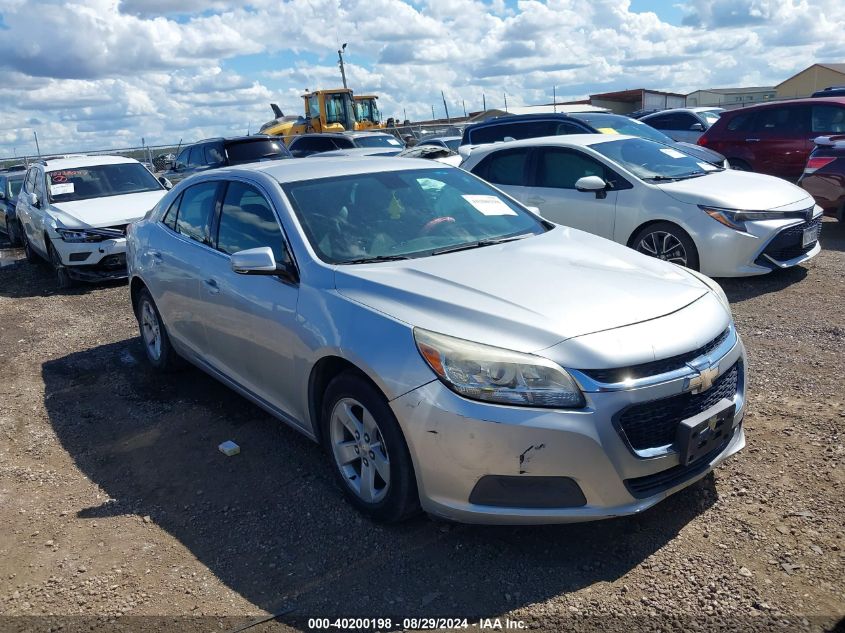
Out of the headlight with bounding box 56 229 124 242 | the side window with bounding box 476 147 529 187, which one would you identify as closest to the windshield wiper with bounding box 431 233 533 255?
the side window with bounding box 476 147 529 187

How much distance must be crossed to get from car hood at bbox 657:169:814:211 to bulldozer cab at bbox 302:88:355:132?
2337cm

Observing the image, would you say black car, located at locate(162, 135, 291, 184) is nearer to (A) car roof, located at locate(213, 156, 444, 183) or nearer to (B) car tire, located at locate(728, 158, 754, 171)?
(B) car tire, located at locate(728, 158, 754, 171)

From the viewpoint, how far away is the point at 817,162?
9.34 meters

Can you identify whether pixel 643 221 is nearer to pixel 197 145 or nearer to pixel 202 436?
pixel 202 436

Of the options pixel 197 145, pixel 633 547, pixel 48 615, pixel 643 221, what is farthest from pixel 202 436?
pixel 197 145

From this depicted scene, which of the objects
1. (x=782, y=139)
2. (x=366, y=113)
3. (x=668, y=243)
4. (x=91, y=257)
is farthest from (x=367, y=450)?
(x=366, y=113)

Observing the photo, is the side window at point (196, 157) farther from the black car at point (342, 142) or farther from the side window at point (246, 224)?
the side window at point (246, 224)

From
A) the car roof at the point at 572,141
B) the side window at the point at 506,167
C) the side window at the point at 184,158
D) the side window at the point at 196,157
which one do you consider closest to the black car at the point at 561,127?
the car roof at the point at 572,141

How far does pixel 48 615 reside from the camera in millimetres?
Answer: 3039

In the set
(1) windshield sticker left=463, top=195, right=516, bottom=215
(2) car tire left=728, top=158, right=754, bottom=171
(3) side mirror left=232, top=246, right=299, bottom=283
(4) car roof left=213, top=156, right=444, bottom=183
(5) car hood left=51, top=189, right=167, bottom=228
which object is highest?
(4) car roof left=213, top=156, right=444, bottom=183

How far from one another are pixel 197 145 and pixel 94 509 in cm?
1390

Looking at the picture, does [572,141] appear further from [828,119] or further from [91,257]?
[828,119]

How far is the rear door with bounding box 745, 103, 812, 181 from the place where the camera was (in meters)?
12.2

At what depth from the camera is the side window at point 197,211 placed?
15.9 feet
